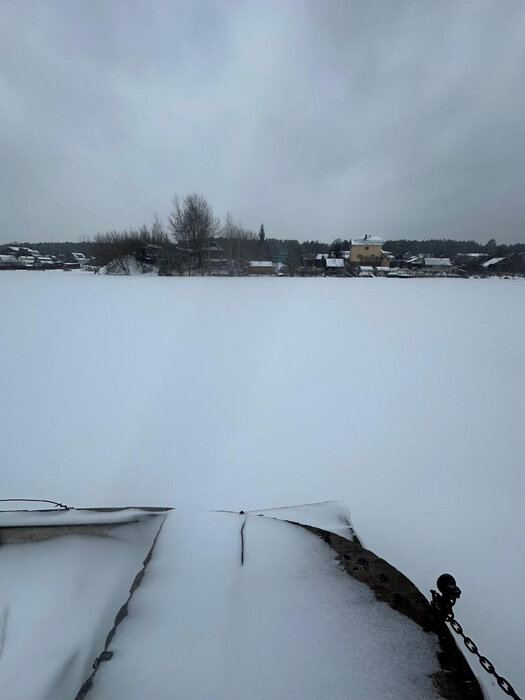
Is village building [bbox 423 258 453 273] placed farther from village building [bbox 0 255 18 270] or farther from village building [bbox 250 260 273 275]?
village building [bbox 0 255 18 270]

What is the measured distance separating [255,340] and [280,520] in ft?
18.0

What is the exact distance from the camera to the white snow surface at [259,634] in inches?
40.8

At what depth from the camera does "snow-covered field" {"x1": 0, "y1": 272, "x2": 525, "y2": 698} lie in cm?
222

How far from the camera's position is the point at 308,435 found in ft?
11.3

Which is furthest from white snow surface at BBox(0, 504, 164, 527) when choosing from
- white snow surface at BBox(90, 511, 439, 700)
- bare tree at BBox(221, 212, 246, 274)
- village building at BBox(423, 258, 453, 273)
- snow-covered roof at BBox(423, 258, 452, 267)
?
snow-covered roof at BBox(423, 258, 452, 267)

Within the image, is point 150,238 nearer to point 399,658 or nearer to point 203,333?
point 203,333

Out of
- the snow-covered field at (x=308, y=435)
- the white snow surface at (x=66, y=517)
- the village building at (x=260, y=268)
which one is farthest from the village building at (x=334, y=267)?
the white snow surface at (x=66, y=517)

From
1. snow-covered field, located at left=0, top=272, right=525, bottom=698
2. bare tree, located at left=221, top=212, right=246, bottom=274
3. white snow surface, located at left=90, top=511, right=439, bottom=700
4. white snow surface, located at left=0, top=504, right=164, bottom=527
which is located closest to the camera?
white snow surface, located at left=90, top=511, right=439, bottom=700

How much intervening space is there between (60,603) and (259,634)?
3.65 ft

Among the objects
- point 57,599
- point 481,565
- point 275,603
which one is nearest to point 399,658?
point 275,603

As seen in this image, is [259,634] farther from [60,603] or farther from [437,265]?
[437,265]

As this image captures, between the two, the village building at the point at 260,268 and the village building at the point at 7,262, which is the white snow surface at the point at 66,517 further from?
the village building at the point at 7,262

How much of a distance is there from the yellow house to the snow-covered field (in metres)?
56.3

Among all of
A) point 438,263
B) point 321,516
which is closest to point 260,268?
point 438,263
